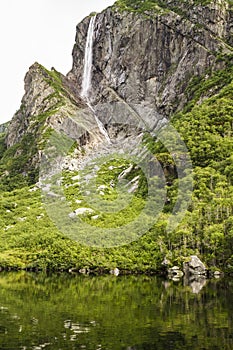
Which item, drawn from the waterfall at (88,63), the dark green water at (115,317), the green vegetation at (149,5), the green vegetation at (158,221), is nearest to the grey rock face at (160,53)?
the green vegetation at (149,5)

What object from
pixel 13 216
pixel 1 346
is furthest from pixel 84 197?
pixel 1 346

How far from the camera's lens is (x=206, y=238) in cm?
5225

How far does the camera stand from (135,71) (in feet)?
378

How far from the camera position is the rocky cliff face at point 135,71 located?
107 meters

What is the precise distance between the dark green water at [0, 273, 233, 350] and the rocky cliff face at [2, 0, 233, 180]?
7196cm

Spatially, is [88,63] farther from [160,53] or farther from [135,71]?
[160,53]

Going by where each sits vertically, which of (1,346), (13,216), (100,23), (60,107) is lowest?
(1,346)

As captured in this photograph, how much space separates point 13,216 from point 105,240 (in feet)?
73.0

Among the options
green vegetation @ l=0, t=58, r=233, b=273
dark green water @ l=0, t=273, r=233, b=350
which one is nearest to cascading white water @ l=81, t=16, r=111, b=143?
green vegetation @ l=0, t=58, r=233, b=273

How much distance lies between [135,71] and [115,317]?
97046 mm

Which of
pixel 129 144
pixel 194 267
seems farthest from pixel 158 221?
pixel 129 144

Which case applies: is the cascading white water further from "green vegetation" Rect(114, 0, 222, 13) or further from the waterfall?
"green vegetation" Rect(114, 0, 222, 13)

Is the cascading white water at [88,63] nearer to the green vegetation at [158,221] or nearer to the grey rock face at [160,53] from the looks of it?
the grey rock face at [160,53]

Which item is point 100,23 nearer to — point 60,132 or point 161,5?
point 161,5
